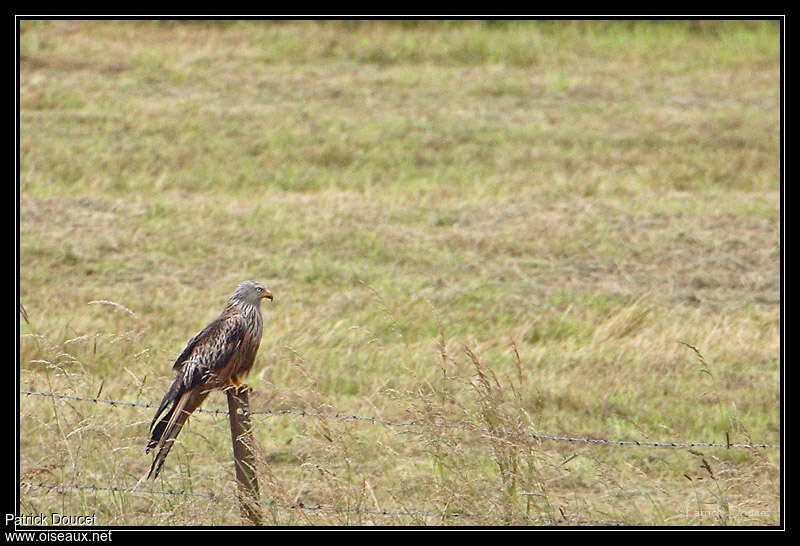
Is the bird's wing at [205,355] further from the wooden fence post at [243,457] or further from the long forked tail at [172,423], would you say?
the wooden fence post at [243,457]

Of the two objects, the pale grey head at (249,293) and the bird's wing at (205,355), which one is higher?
the pale grey head at (249,293)

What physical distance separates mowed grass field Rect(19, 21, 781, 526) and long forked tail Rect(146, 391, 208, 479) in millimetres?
335

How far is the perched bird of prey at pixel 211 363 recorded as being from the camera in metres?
4.28

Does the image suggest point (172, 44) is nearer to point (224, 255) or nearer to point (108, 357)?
point (224, 255)

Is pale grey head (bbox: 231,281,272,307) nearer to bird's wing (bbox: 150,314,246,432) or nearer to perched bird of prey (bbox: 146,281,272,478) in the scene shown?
perched bird of prey (bbox: 146,281,272,478)

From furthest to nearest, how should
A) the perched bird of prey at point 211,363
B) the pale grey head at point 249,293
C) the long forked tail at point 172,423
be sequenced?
the pale grey head at point 249,293 → the perched bird of prey at point 211,363 → the long forked tail at point 172,423

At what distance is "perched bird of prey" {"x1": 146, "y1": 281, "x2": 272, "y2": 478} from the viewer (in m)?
4.28

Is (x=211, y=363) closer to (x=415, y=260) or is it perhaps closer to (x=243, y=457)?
(x=243, y=457)

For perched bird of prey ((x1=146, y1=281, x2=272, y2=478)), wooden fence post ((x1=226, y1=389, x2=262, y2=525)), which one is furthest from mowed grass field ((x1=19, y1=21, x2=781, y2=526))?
perched bird of prey ((x1=146, y1=281, x2=272, y2=478))

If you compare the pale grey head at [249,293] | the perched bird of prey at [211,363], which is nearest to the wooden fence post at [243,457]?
the perched bird of prey at [211,363]

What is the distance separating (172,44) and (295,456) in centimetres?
1095

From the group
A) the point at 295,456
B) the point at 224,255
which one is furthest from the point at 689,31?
the point at 295,456

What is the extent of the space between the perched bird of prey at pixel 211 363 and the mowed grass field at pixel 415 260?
249 millimetres

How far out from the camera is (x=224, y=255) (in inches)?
364
